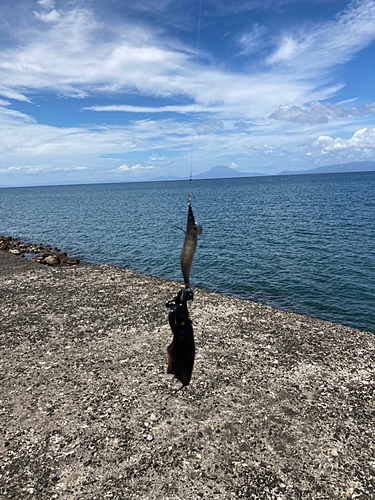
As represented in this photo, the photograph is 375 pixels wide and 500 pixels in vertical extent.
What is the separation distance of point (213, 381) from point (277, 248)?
29.3 m

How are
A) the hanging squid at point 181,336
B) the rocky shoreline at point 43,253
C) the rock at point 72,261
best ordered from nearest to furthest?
1. the hanging squid at point 181,336
2. the rocky shoreline at point 43,253
3. the rock at point 72,261

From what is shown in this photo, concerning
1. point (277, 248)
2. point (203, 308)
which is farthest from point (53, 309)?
point (277, 248)

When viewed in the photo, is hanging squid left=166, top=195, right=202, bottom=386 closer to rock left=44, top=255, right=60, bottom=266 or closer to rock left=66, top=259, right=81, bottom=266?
rock left=44, top=255, right=60, bottom=266

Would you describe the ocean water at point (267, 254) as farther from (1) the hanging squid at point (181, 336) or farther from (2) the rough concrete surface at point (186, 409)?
(1) the hanging squid at point (181, 336)

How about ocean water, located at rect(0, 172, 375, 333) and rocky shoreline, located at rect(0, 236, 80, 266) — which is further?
rocky shoreline, located at rect(0, 236, 80, 266)

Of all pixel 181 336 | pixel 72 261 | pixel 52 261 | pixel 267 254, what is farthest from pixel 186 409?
pixel 72 261

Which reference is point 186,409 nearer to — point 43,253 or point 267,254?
point 267,254

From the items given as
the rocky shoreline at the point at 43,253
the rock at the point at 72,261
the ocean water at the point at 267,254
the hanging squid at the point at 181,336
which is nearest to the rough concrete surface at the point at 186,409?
the hanging squid at the point at 181,336

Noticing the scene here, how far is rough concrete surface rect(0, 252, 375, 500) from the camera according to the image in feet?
26.6

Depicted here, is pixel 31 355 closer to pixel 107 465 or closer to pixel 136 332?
pixel 136 332

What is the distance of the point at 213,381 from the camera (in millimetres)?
11938

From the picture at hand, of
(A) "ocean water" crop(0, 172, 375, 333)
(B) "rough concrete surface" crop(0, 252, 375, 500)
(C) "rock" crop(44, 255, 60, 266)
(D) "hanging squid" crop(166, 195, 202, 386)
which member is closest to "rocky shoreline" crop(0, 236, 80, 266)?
(C) "rock" crop(44, 255, 60, 266)

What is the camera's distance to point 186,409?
1052cm

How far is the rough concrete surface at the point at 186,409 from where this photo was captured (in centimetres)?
811
